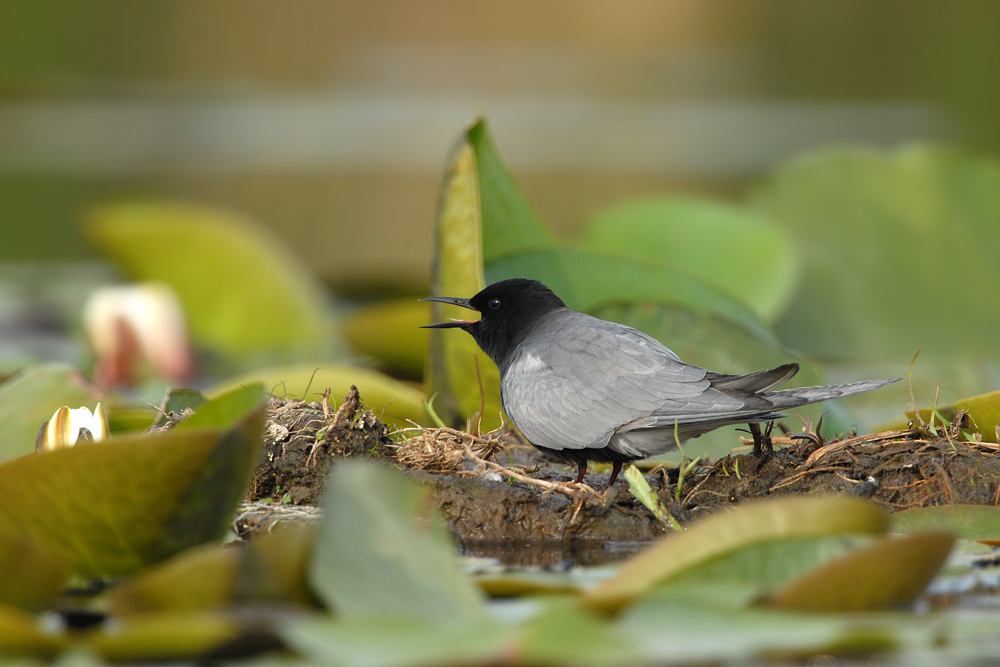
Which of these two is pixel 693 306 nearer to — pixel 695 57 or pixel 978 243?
pixel 978 243

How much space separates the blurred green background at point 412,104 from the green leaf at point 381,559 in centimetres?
363

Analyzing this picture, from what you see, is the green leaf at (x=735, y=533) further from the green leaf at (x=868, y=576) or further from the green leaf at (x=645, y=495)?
the green leaf at (x=645, y=495)

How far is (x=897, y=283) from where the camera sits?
10.6 ft

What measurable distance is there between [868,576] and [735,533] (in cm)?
13

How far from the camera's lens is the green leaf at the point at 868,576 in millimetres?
1027

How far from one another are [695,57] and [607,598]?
16.9 feet

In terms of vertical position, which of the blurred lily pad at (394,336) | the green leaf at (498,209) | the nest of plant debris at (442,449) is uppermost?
the green leaf at (498,209)

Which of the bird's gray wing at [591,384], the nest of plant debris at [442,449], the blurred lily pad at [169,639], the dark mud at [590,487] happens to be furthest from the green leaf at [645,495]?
the blurred lily pad at [169,639]

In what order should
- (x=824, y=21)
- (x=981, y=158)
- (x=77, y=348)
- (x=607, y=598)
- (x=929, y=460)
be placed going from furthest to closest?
(x=824, y=21) < (x=77, y=348) < (x=981, y=158) < (x=929, y=460) < (x=607, y=598)

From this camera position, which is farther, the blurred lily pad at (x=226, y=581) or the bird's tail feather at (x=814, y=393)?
the bird's tail feather at (x=814, y=393)

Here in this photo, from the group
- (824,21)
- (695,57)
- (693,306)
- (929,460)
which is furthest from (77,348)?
(824,21)

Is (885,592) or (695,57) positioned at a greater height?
(695,57)

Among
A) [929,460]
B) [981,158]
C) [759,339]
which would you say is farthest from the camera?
[981,158]

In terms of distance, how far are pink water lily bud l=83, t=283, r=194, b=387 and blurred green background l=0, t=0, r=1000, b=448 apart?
1535mm
